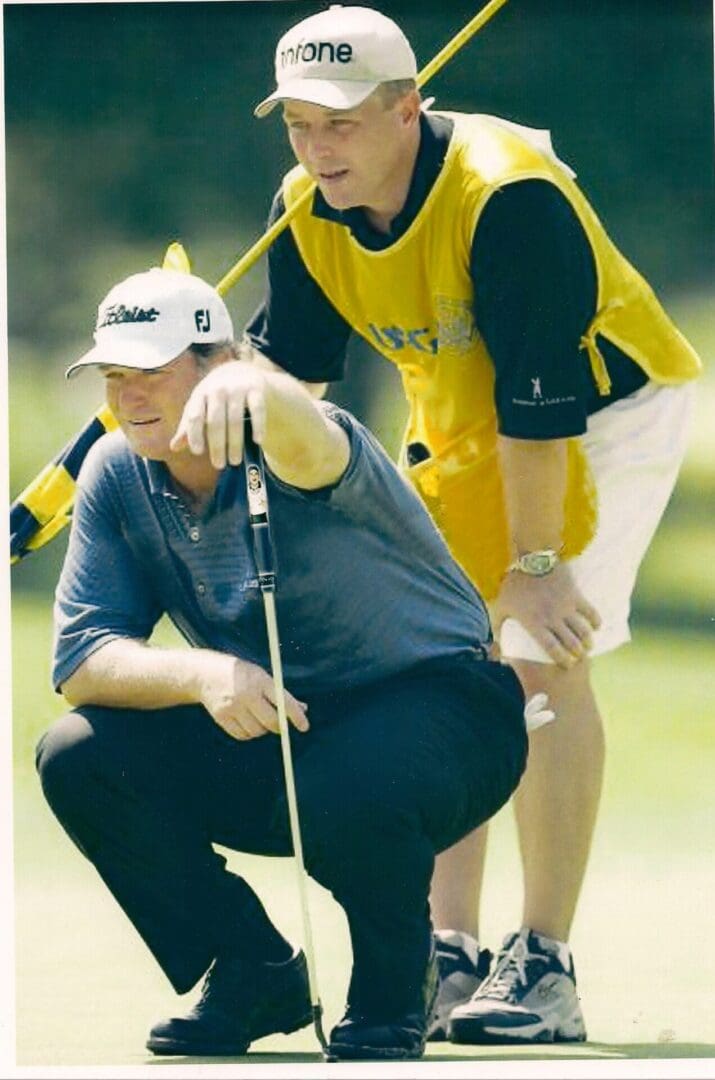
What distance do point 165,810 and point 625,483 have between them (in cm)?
93

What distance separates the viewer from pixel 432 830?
3078 mm

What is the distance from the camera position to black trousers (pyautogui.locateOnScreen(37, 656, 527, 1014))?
9.85ft

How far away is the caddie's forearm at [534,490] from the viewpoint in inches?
135

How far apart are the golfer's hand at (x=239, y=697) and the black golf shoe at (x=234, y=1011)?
374 millimetres

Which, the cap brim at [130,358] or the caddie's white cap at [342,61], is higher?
the caddie's white cap at [342,61]

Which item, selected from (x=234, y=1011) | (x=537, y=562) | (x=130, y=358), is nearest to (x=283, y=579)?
(x=130, y=358)

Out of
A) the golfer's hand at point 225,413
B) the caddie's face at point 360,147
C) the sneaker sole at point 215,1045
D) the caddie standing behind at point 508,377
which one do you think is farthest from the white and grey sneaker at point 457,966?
the caddie's face at point 360,147

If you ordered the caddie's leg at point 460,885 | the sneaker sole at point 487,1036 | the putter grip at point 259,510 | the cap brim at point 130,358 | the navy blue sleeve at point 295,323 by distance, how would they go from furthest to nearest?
the navy blue sleeve at point 295,323, the caddie's leg at point 460,885, the sneaker sole at point 487,1036, the cap brim at point 130,358, the putter grip at point 259,510

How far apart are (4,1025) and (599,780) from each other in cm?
94

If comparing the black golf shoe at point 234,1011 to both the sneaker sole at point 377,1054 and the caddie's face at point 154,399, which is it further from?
the caddie's face at point 154,399

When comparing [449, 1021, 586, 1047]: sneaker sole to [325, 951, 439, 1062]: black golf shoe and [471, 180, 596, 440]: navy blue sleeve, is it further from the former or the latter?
[471, 180, 596, 440]: navy blue sleeve

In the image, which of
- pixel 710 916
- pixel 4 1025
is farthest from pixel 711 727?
pixel 4 1025

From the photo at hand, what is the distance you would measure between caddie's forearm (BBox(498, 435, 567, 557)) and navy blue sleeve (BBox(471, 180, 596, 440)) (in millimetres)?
41

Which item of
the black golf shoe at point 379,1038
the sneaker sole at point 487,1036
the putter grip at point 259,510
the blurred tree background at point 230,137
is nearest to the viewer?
the putter grip at point 259,510
